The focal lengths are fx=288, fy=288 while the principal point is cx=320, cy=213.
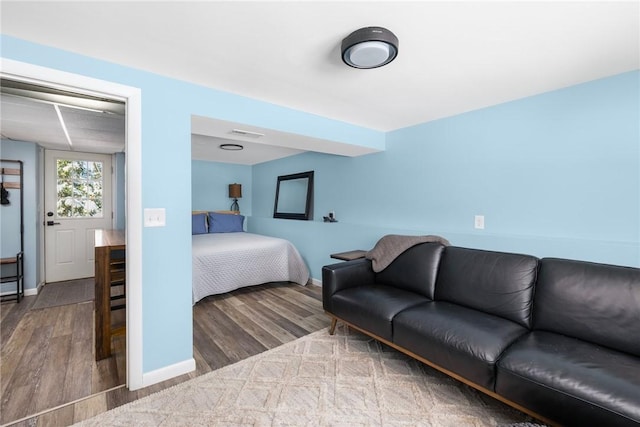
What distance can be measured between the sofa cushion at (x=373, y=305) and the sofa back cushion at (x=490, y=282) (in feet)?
0.89

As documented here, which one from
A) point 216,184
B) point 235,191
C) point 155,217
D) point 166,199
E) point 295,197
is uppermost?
point 216,184

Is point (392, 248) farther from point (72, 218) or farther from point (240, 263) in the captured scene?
point (72, 218)

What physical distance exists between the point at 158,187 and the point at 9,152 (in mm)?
3330

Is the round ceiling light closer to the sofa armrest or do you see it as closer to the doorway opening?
the doorway opening

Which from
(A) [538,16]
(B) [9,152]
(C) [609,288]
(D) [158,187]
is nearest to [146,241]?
(D) [158,187]

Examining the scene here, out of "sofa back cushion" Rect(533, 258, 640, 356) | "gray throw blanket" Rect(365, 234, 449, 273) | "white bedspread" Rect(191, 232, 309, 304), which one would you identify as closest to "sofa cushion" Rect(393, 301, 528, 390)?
"sofa back cushion" Rect(533, 258, 640, 356)

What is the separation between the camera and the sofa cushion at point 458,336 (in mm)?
1616

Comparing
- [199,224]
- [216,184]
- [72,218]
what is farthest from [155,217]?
[216,184]

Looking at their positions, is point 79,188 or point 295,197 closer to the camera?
point 79,188

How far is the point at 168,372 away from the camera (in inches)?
80.9

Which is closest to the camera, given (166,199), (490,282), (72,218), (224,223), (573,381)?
(573,381)

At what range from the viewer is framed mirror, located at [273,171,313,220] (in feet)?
15.5

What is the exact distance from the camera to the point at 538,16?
141cm

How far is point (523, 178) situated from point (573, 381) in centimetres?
171
